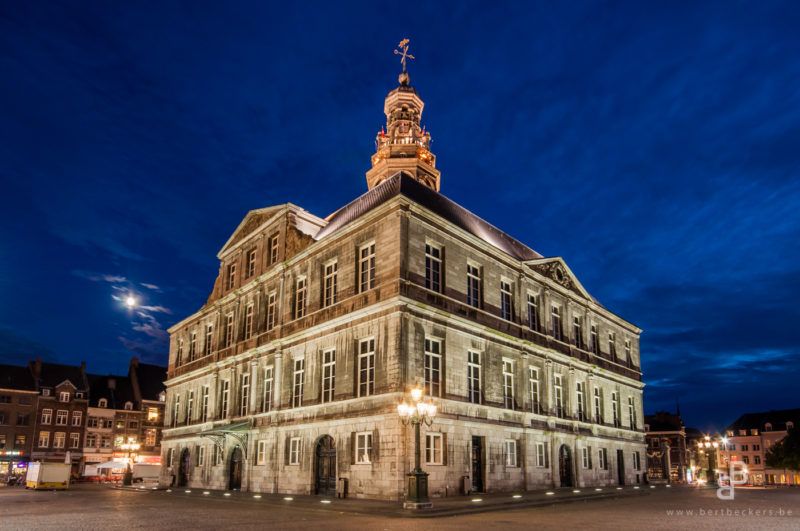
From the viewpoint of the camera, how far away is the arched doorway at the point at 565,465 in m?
33.2

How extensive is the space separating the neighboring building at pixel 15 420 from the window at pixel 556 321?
58284 mm

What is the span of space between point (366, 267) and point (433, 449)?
334 inches

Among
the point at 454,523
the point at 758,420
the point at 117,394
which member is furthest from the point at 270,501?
the point at 758,420

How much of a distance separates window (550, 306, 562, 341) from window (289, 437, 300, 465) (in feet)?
53.2

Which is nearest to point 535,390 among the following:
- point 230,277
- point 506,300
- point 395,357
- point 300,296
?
point 506,300

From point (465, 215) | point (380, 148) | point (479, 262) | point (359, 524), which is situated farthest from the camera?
point (380, 148)

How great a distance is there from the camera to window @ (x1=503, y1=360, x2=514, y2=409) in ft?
96.1

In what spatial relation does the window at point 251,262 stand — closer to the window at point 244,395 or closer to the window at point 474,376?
the window at point 244,395

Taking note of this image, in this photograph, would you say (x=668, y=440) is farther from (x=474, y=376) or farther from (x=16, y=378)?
(x=16, y=378)

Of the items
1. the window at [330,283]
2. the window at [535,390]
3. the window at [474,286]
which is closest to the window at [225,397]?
the window at [330,283]

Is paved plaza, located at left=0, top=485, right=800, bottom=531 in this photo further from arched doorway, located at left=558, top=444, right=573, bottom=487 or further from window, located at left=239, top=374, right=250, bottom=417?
window, located at left=239, top=374, right=250, bottom=417

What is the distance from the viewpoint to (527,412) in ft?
98.9

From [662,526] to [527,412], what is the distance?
15.7 m

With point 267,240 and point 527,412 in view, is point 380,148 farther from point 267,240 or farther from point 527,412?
point 527,412
